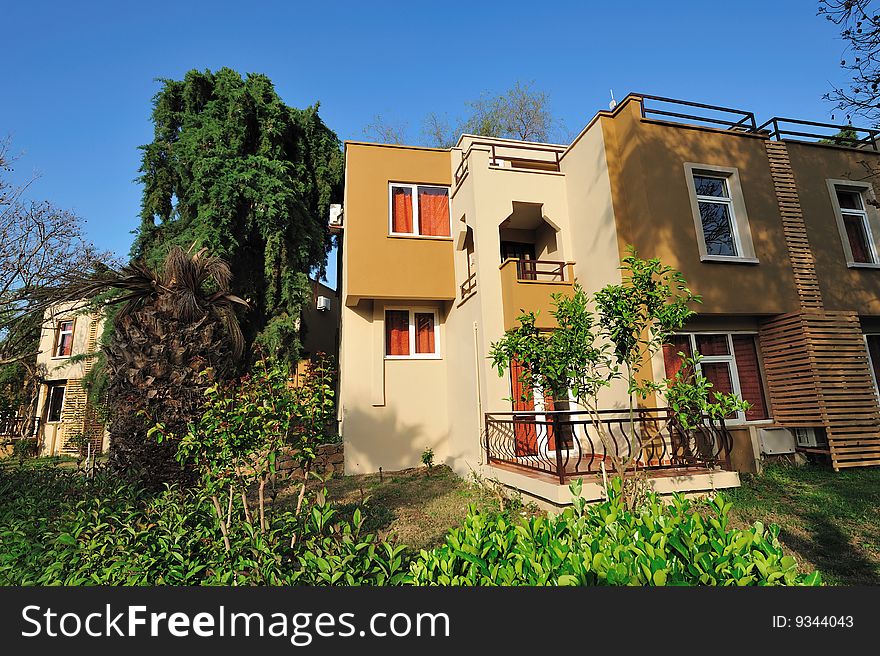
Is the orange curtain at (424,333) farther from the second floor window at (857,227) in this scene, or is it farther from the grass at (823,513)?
the second floor window at (857,227)

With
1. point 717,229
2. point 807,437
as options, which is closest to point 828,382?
point 807,437

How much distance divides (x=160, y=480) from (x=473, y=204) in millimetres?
7976

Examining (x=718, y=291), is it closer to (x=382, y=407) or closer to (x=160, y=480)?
(x=382, y=407)

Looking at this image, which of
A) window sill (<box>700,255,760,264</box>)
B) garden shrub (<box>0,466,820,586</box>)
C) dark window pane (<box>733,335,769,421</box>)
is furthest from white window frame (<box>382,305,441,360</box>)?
garden shrub (<box>0,466,820,586</box>)

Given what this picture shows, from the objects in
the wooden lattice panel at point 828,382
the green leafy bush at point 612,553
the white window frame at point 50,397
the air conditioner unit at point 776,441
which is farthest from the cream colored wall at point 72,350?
the wooden lattice panel at point 828,382

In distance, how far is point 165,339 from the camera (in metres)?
7.85

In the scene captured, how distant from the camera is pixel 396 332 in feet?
38.3

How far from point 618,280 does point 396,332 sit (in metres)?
5.61

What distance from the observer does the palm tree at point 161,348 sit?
7289 mm

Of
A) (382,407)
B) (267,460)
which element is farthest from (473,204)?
(267,460)

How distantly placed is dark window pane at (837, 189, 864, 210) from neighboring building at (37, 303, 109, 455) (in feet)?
85.8

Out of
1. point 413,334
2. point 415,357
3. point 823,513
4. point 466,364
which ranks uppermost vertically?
point 413,334

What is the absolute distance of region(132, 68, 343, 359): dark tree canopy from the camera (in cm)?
1289

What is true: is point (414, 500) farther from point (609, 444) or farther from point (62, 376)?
point (62, 376)
